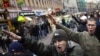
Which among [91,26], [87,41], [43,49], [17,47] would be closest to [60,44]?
[43,49]

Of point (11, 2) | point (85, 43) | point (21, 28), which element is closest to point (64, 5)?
point (11, 2)

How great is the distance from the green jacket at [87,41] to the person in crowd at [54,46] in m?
0.89

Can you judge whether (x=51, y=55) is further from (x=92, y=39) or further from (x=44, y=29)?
(x=44, y=29)

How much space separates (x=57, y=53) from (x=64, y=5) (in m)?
88.2

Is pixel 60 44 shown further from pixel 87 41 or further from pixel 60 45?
pixel 87 41

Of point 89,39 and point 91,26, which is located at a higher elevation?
point 91,26

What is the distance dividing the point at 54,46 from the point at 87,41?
120cm

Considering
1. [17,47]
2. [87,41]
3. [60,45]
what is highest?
[60,45]

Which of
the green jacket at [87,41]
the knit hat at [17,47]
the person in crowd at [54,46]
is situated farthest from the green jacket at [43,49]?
the green jacket at [87,41]

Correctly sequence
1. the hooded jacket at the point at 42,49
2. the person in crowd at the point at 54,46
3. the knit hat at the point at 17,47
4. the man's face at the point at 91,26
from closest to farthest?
the person in crowd at the point at 54,46
the hooded jacket at the point at 42,49
the knit hat at the point at 17,47
the man's face at the point at 91,26

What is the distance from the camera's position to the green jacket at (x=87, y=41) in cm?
→ 564

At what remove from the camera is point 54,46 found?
475cm

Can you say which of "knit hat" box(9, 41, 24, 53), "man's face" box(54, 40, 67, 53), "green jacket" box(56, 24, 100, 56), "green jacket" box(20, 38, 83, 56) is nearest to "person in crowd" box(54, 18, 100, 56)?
"green jacket" box(56, 24, 100, 56)

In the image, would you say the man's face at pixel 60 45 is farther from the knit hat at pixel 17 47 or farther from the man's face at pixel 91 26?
the man's face at pixel 91 26
